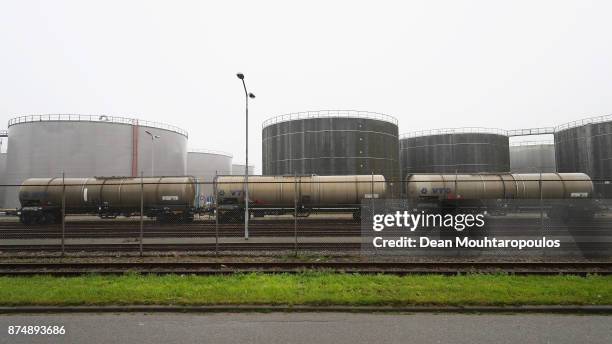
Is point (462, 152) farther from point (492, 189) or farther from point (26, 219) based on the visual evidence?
point (26, 219)

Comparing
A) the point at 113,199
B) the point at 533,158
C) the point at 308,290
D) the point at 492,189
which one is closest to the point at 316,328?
the point at 308,290

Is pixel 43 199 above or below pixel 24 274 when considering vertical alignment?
above

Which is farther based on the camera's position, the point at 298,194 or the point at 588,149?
the point at 588,149

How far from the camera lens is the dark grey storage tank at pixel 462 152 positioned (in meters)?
52.9

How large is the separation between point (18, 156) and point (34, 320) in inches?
2065

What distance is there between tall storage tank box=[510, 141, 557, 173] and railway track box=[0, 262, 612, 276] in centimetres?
5822


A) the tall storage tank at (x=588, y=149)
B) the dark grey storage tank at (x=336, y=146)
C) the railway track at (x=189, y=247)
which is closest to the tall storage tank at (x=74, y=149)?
the dark grey storage tank at (x=336, y=146)

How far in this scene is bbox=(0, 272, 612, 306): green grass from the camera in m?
7.46

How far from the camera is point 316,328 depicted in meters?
6.18

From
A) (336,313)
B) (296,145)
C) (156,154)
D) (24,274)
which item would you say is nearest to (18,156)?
(156,154)

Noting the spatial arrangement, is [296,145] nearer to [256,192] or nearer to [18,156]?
[256,192]

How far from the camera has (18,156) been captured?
48.2m

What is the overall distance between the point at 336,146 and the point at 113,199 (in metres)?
24.6

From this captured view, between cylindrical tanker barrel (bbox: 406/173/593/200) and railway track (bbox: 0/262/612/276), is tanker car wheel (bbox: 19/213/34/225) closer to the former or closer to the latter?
railway track (bbox: 0/262/612/276)
